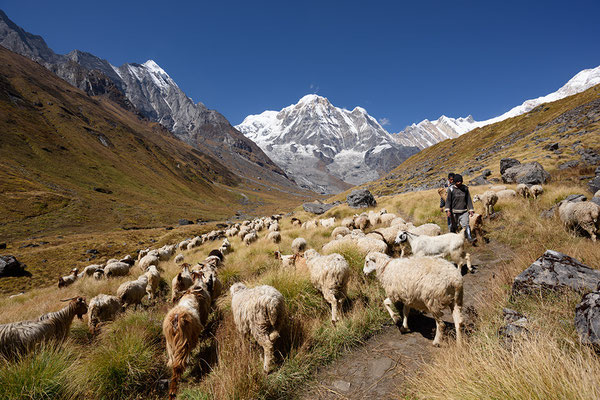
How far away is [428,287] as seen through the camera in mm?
4176

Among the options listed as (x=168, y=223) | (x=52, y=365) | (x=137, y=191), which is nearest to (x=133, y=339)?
(x=52, y=365)

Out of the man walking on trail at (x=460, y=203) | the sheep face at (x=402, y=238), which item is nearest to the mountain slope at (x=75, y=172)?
the sheep face at (x=402, y=238)

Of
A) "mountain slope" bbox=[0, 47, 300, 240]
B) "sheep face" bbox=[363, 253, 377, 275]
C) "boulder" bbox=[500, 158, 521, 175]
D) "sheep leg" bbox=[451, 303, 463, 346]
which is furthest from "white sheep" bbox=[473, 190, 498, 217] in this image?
"mountain slope" bbox=[0, 47, 300, 240]

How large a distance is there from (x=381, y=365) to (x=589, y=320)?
9.00ft

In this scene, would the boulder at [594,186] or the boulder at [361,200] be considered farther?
the boulder at [361,200]

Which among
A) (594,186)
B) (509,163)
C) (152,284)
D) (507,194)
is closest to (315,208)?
(509,163)

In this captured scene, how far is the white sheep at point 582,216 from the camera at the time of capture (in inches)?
290

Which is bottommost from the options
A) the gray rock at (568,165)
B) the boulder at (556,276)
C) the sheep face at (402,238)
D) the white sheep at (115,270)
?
the white sheep at (115,270)

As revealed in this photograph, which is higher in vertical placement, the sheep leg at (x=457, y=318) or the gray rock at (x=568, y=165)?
the gray rock at (x=568, y=165)

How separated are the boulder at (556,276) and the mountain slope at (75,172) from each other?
218 ft

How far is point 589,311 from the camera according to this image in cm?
280

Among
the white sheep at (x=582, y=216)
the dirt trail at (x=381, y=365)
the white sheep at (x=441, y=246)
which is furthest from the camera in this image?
the white sheep at (x=582, y=216)

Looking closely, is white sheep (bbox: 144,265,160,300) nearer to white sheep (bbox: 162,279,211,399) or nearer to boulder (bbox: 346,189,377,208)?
white sheep (bbox: 162,279,211,399)

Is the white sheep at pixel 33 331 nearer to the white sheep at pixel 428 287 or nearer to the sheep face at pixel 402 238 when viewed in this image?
the white sheep at pixel 428 287
